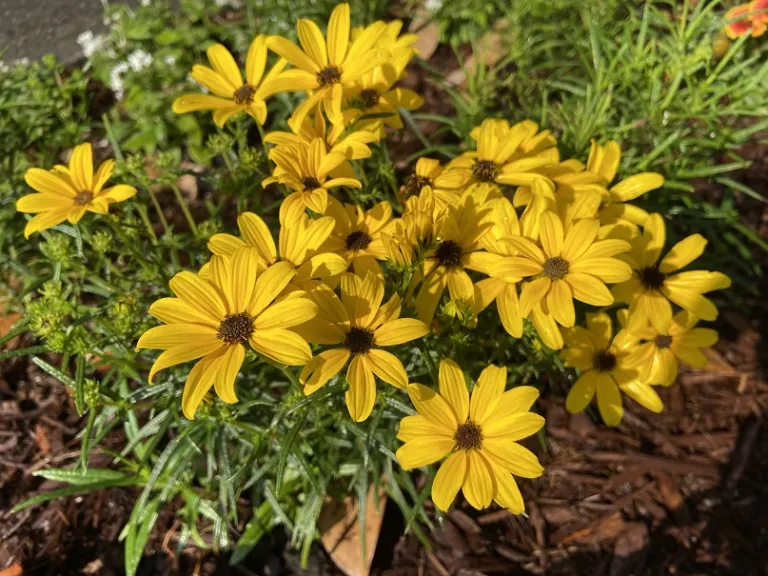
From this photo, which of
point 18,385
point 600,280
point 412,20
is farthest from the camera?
point 412,20

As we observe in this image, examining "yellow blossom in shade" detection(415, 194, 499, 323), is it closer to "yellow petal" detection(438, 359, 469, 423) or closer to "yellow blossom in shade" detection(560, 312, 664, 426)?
"yellow petal" detection(438, 359, 469, 423)

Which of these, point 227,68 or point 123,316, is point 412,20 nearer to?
point 227,68

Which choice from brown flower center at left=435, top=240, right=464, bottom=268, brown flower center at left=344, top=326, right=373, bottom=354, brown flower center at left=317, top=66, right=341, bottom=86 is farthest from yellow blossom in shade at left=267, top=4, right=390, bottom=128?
brown flower center at left=344, top=326, right=373, bottom=354

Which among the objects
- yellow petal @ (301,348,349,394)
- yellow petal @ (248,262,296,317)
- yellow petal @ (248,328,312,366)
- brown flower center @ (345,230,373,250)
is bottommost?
yellow petal @ (301,348,349,394)

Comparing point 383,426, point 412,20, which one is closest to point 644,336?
point 383,426

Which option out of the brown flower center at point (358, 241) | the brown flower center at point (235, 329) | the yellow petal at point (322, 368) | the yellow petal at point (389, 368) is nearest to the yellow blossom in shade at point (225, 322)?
the brown flower center at point (235, 329)

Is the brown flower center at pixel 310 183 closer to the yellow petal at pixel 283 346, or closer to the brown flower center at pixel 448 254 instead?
the brown flower center at pixel 448 254
